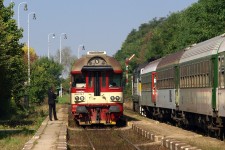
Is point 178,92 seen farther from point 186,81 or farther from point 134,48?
point 134,48

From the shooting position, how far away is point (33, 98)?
58.8 meters

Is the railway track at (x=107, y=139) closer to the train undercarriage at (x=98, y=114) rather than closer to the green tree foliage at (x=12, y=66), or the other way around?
the train undercarriage at (x=98, y=114)

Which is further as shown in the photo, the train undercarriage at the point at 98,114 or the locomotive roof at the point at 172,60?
the locomotive roof at the point at 172,60

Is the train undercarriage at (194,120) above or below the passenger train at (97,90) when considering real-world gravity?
below

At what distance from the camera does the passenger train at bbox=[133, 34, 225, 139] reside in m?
20.5

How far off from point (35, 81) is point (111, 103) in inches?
1127

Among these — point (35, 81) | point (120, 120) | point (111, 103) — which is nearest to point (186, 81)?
point (111, 103)

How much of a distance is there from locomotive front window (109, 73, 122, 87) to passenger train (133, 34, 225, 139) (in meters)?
2.55

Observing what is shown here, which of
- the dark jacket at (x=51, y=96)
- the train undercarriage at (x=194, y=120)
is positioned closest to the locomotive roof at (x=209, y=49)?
the train undercarriage at (x=194, y=120)

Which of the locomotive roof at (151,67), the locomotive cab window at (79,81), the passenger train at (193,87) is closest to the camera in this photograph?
the passenger train at (193,87)

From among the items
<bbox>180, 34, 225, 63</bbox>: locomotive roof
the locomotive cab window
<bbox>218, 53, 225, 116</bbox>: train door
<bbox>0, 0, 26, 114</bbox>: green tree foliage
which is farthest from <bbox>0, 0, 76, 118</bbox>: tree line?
<bbox>218, 53, 225, 116</bbox>: train door

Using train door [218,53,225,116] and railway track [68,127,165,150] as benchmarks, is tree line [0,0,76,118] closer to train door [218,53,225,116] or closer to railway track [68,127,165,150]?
railway track [68,127,165,150]

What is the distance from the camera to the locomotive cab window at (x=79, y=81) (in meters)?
29.8

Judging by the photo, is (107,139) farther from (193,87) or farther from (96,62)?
(96,62)
